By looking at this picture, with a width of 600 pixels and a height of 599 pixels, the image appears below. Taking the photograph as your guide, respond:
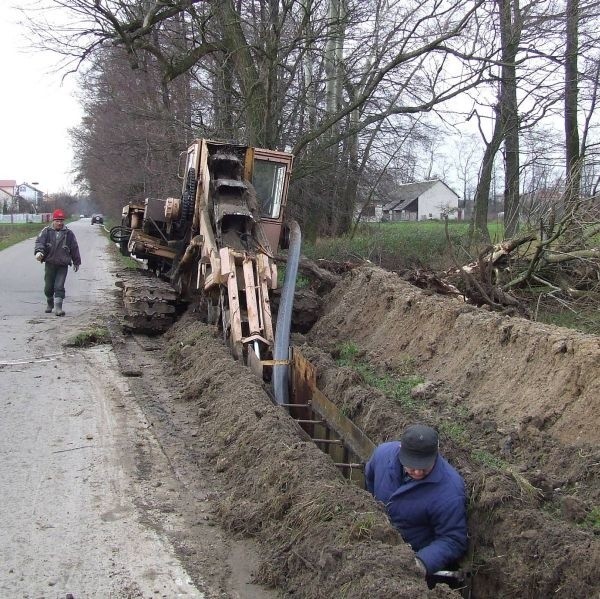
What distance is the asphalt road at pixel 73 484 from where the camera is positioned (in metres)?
4.03

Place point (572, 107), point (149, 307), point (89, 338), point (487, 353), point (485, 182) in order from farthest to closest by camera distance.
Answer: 1. point (485, 182)
2. point (572, 107)
3. point (149, 307)
4. point (89, 338)
5. point (487, 353)

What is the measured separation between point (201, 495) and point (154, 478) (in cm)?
48

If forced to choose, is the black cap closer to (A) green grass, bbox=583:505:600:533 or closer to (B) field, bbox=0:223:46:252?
(A) green grass, bbox=583:505:600:533

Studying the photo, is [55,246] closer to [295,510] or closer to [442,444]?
[442,444]

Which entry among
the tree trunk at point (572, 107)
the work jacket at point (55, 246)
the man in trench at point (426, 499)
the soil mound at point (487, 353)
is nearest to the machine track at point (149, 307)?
the work jacket at point (55, 246)

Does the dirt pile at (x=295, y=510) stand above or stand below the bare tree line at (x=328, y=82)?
below

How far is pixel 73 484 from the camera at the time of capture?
5238 mm

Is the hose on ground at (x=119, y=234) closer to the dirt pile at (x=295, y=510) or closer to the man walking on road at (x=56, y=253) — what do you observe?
the man walking on road at (x=56, y=253)

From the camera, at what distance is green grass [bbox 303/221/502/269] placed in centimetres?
1509

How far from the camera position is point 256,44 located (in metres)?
14.0

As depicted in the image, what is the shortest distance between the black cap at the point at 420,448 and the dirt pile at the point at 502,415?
538 millimetres

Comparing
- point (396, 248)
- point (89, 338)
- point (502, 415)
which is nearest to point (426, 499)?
point (502, 415)

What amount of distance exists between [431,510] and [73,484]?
102 inches

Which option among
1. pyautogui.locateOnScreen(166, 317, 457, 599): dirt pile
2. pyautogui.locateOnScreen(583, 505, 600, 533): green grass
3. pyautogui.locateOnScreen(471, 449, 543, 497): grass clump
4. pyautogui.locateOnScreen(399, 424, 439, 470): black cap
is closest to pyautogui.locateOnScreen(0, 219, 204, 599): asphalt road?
pyautogui.locateOnScreen(166, 317, 457, 599): dirt pile
